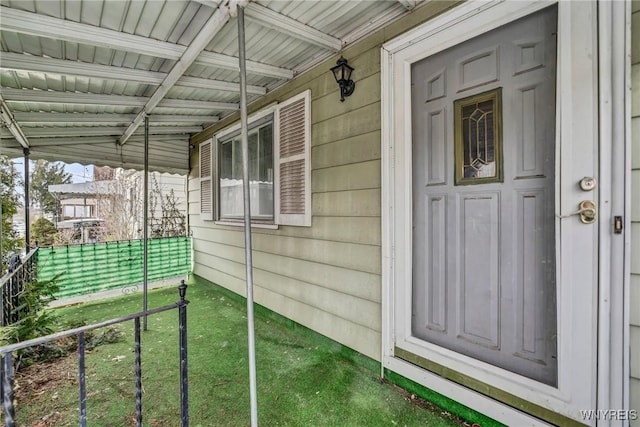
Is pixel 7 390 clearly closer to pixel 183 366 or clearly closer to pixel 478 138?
pixel 183 366

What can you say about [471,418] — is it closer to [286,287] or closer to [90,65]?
[286,287]

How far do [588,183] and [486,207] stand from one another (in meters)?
0.47

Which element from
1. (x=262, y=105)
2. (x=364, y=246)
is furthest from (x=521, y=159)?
(x=262, y=105)

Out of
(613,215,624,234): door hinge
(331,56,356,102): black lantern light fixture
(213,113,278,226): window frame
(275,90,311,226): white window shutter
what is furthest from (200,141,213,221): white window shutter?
(613,215,624,234): door hinge

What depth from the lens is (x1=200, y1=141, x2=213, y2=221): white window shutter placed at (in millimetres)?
4527

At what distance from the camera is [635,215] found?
1264mm

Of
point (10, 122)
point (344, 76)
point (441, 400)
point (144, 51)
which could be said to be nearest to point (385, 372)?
point (441, 400)

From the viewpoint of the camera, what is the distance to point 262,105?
11.3 feet

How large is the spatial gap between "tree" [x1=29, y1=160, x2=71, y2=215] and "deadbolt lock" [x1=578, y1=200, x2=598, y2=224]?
13.5m

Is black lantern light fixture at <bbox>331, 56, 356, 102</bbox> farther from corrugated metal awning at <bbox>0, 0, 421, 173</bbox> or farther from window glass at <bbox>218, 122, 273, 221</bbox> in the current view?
window glass at <bbox>218, 122, 273, 221</bbox>

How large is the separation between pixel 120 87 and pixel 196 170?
2375mm

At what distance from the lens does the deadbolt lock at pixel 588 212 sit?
1.32 meters

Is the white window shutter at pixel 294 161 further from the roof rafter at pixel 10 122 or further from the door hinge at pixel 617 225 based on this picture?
the roof rafter at pixel 10 122

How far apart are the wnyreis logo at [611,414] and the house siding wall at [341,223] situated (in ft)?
3.95
